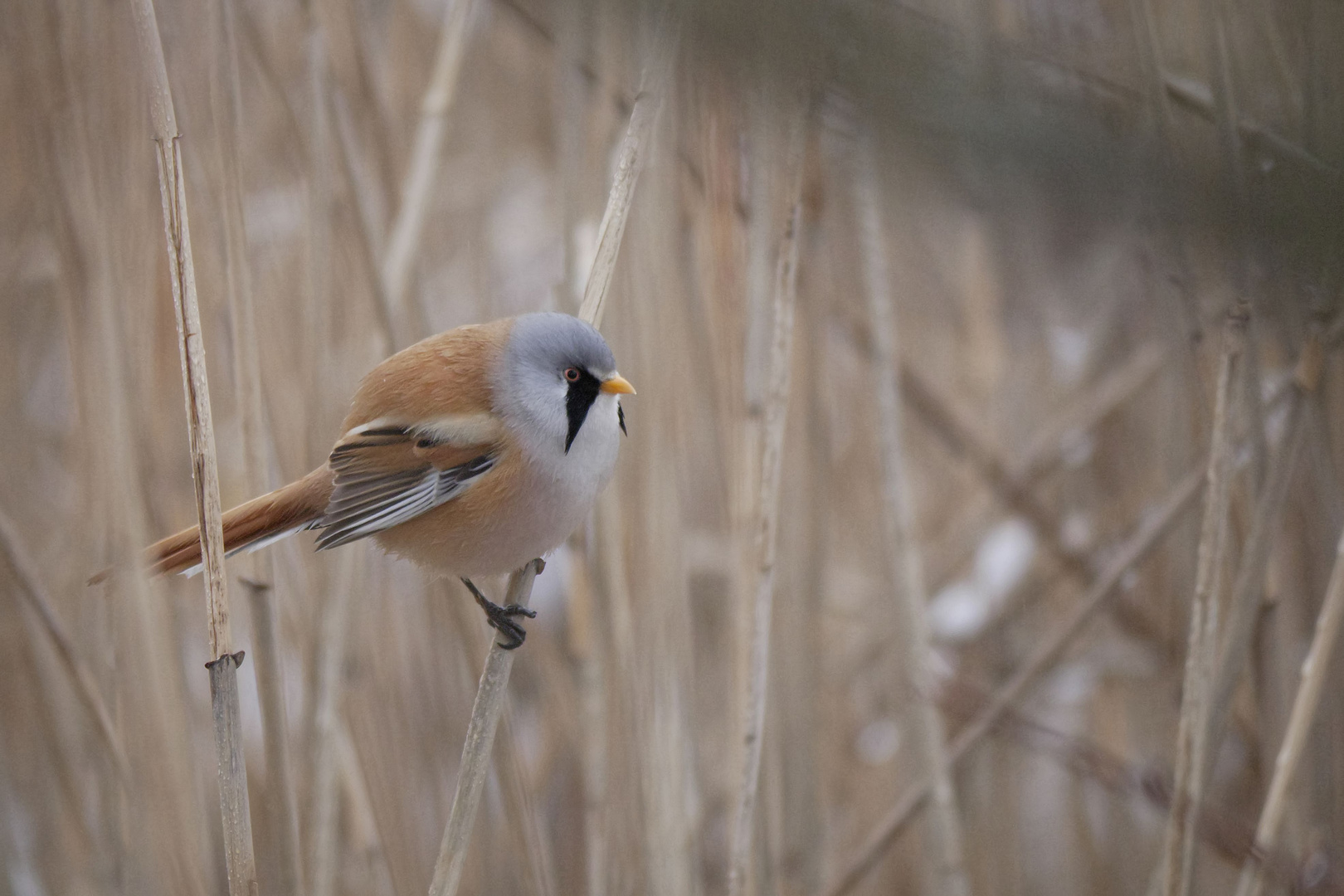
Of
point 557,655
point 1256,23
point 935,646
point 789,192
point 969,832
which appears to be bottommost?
point 969,832

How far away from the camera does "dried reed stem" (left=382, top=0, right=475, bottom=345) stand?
6.61ft

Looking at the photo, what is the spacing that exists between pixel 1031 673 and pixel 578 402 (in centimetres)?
117

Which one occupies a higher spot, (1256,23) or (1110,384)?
(1256,23)

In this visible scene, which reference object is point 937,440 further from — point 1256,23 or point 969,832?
point 1256,23

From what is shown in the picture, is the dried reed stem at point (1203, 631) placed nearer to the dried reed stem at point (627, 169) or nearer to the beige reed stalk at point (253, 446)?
the dried reed stem at point (627, 169)

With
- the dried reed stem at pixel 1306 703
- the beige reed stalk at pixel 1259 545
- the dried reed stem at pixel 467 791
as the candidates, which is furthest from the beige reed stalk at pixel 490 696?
the dried reed stem at pixel 1306 703

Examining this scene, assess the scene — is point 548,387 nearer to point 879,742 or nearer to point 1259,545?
point 1259,545

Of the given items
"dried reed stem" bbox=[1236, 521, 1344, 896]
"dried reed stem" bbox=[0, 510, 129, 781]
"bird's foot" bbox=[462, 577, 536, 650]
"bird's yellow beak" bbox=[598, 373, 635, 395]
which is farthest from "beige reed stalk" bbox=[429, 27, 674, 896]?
"dried reed stem" bbox=[1236, 521, 1344, 896]

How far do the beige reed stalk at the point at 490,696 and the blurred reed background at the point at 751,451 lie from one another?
83mm

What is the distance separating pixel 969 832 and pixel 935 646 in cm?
51

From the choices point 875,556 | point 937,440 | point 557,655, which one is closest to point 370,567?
point 557,655

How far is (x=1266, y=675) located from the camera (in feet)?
6.92

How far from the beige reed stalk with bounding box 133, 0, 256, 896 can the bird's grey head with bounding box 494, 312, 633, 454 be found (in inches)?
22.4

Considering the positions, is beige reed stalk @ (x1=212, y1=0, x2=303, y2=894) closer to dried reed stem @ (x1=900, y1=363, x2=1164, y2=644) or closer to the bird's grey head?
the bird's grey head
